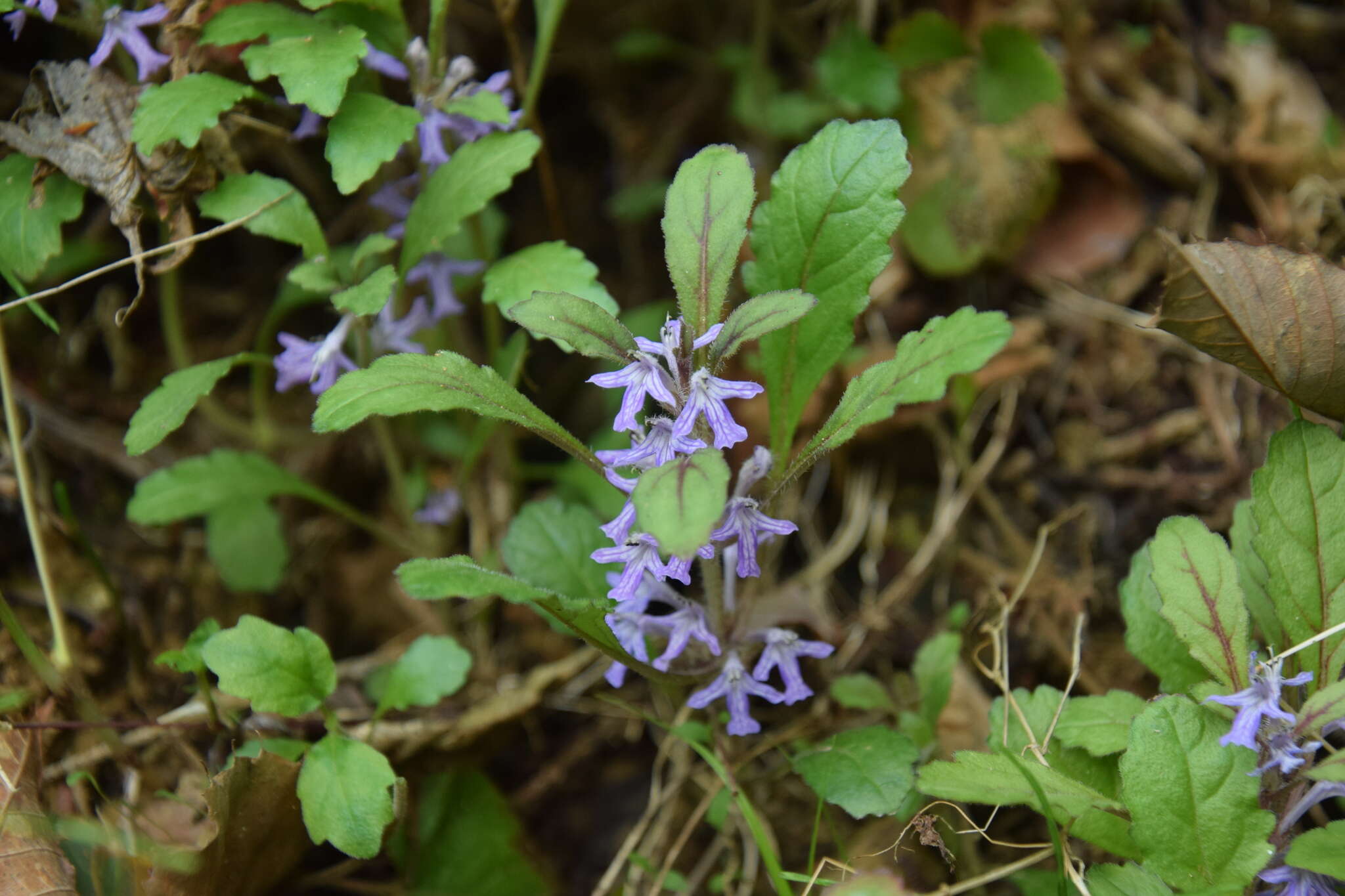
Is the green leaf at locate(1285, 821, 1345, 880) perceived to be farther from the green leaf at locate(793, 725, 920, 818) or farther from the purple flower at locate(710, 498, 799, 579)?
the purple flower at locate(710, 498, 799, 579)

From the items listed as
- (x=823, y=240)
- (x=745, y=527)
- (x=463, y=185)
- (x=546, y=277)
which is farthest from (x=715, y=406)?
(x=463, y=185)

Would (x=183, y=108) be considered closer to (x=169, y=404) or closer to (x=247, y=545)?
(x=169, y=404)

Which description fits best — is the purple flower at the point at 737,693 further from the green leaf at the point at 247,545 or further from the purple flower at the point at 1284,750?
the green leaf at the point at 247,545

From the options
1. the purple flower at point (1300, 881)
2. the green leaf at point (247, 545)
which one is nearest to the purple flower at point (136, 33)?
the green leaf at point (247, 545)

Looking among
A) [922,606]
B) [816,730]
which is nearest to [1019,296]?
[922,606]

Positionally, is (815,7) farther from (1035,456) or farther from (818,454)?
(818,454)
